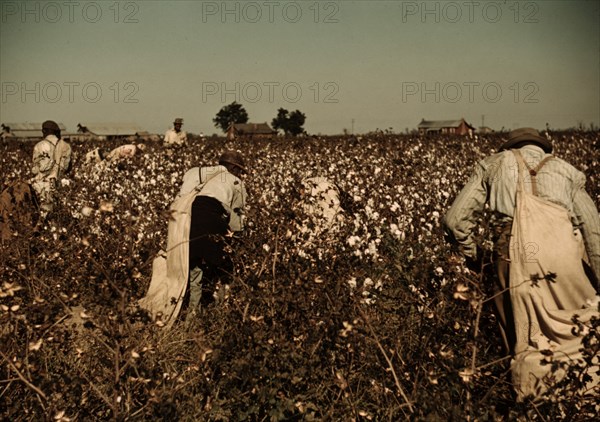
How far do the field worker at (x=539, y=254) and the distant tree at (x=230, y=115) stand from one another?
105 metres

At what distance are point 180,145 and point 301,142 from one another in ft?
14.5

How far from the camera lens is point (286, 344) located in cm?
315

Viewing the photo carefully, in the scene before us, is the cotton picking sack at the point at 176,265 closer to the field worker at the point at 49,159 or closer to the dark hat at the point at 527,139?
the dark hat at the point at 527,139

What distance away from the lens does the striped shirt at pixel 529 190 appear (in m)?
3.55

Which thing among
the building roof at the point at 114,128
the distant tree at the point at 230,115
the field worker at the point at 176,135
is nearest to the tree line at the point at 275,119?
the distant tree at the point at 230,115

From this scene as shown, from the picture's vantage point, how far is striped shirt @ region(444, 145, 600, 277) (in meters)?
3.55

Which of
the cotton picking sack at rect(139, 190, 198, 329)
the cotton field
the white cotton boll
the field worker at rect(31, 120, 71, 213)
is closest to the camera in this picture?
the cotton field

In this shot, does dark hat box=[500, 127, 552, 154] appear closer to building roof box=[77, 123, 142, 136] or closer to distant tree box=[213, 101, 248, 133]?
building roof box=[77, 123, 142, 136]

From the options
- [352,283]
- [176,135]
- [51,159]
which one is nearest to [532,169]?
[352,283]

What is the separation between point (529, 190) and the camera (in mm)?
3545

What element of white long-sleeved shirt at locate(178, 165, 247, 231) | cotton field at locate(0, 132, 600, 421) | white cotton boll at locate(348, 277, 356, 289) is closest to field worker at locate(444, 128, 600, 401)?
cotton field at locate(0, 132, 600, 421)

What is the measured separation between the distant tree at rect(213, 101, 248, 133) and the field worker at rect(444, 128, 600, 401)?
10506 centimetres

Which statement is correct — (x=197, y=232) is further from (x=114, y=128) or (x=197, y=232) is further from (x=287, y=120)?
(x=287, y=120)

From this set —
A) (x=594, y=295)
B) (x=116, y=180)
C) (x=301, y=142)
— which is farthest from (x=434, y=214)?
(x=301, y=142)
